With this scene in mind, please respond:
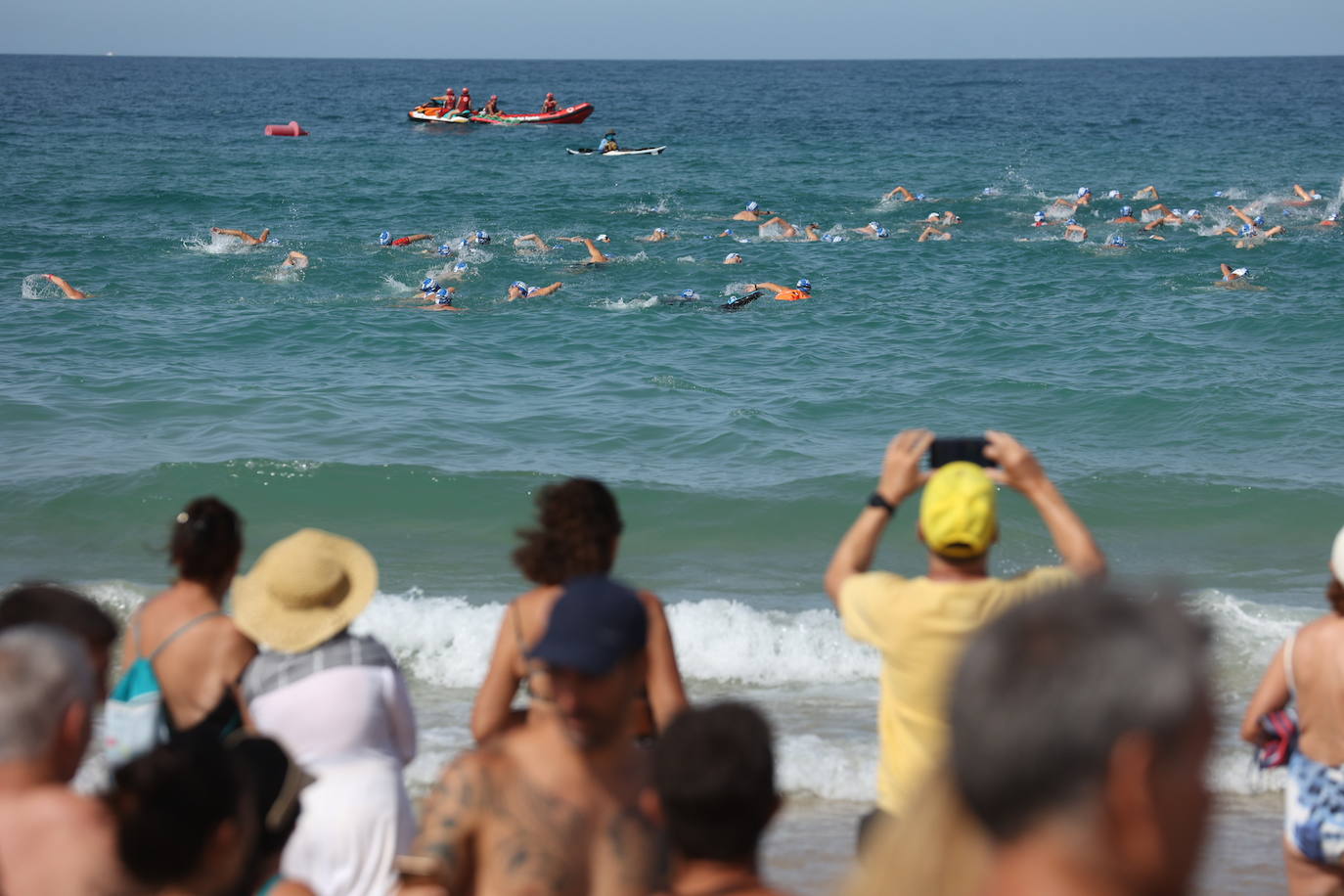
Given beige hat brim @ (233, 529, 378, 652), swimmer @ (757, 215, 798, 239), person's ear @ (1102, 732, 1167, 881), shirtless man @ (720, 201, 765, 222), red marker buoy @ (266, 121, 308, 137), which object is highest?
red marker buoy @ (266, 121, 308, 137)

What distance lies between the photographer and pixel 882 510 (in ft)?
11.4

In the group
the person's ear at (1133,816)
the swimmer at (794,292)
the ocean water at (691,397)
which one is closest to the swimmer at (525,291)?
the ocean water at (691,397)

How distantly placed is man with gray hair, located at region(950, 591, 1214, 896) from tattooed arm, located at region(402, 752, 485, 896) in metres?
1.48

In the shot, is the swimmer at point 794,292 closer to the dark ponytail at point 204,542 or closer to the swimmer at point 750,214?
the swimmer at point 750,214

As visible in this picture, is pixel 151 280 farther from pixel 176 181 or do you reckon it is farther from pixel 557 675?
pixel 557 675

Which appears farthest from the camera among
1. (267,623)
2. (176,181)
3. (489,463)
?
(176,181)

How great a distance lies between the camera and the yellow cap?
312cm

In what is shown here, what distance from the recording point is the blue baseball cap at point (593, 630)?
2480 mm

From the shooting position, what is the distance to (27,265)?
2170cm

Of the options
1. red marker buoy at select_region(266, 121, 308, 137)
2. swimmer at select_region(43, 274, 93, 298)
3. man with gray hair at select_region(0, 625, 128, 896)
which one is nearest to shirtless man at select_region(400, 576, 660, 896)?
man with gray hair at select_region(0, 625, 128, 896)

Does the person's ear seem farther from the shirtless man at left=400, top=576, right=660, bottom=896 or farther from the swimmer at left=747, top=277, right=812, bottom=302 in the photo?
the swimmer at left=747, top=277, right=812, bottom=302

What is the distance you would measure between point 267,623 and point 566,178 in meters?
32.6

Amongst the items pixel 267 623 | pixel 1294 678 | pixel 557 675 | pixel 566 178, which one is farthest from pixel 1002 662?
pixel 566 178

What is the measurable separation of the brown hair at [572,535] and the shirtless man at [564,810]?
0.83 meters
